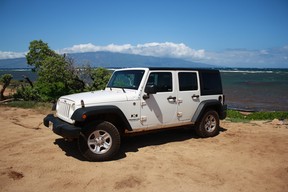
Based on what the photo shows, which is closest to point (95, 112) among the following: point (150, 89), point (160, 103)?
point (150, 89)

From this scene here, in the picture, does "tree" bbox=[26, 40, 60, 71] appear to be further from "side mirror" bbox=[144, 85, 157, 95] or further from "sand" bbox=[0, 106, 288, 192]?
"side mirror" bbox=[144, 85, 157, 95]

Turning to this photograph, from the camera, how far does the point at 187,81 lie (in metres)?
7.02

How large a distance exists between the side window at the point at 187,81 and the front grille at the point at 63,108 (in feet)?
9.56

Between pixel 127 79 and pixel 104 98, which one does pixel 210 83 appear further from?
pixel 104 98

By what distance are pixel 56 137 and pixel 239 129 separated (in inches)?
242

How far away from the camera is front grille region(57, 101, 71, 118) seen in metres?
5.61

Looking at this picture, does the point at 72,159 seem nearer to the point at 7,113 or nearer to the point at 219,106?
the point at 219,106

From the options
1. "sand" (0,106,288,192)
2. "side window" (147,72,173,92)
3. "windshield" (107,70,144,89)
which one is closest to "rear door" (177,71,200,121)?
"side window" (147,72,173,92)

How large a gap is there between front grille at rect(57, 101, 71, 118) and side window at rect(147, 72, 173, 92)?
194 cm

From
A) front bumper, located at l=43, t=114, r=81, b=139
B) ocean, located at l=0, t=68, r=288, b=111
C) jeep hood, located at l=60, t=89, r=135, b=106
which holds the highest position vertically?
jeep hood, located at l=60, t=89, r=135, b=106

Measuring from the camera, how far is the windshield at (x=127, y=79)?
6222mm

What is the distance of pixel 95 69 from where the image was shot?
16750mm

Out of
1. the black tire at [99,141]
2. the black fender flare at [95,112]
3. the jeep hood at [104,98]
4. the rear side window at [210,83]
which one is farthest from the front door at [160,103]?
the rear side window at [210,83]

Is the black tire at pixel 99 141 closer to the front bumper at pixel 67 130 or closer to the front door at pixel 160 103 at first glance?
the front bumper at pixel 67 130
